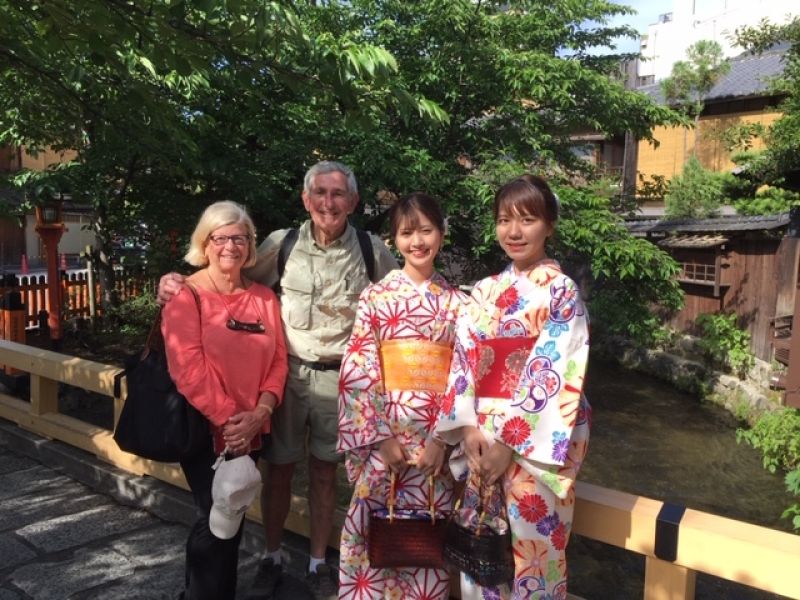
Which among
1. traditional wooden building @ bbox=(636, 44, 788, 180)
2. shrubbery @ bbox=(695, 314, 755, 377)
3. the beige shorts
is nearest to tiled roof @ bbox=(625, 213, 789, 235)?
shrubbery @ bbox=(695, 314, 755, 377)

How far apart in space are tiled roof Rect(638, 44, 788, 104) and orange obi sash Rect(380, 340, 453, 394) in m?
15.5

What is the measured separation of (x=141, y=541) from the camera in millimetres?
3158

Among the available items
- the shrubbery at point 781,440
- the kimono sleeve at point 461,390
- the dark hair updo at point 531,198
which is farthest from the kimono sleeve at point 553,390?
the shrubbery at point 781,440

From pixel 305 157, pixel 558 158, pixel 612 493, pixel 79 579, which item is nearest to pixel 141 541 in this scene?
pixel 79 579

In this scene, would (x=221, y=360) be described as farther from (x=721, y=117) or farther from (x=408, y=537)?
(x=721, y=117)

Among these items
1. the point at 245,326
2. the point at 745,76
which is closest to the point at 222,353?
the point at 245,326

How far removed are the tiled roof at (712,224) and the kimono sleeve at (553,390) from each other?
807 cm

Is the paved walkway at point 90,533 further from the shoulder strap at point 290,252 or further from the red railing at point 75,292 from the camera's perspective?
the red railing at point 75,292

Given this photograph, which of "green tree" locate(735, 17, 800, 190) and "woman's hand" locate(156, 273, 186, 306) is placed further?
"green tree" locate(735, 17, 800, 190)

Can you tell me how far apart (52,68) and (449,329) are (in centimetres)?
372

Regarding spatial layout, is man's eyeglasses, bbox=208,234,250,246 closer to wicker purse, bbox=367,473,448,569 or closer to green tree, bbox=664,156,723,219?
wicker purse, bbox=367,473,448,569

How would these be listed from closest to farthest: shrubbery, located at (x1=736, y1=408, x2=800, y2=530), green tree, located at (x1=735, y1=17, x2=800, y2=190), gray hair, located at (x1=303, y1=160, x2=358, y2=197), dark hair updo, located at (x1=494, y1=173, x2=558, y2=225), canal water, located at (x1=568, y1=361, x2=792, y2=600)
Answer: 1. dark hair updo, located at (x1=494, y1=173, x2=558, y2=225)
2. gray hair, located at (x1=303, y1=160, x2=358, y2=197)
3. canal water, located at (x1=568, y1=361, x2=792, y2=600)
4. shrubbery, located at (x1=736, y1=408, x2=800, y2=530)
5. green tree, located at (x1=735, y1=17, x2=800, y2=190)

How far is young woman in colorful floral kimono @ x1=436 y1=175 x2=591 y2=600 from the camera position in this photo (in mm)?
1798

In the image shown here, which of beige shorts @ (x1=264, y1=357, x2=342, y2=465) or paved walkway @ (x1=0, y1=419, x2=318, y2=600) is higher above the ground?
beige shorts @ (x1=264, y1=357, x2=342, y2=465)
